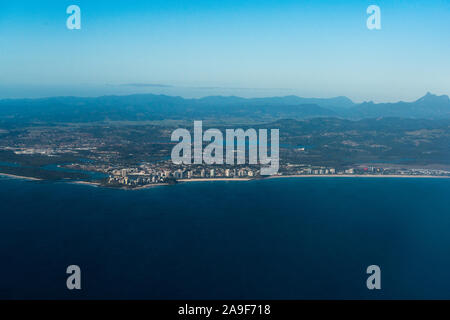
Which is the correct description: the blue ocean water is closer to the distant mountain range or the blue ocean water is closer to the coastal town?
the coastal town

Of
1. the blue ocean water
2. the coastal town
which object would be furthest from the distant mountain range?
the blue ocean water

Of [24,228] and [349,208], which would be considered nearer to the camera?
[24,228]

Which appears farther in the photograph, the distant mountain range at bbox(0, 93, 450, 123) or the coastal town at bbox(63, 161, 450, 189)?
the distant mountain range at bbox(0, 93, 450, 123)

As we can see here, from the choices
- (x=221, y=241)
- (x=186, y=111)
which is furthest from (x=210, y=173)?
(x=186, y=111)

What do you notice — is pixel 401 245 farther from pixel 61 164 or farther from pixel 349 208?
pixel 61 164

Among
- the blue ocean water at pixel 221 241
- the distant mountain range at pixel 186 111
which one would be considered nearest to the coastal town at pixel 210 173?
the blue ocean water at pixel 221 241

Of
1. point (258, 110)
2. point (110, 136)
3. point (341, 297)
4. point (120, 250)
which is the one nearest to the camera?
point (341, 297)

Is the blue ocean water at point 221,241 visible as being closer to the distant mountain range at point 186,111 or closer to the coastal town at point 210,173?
the coastal town at point 210,173

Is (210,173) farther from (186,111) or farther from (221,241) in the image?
(186,111)

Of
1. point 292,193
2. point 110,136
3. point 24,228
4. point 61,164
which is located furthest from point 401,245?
point 110,136
